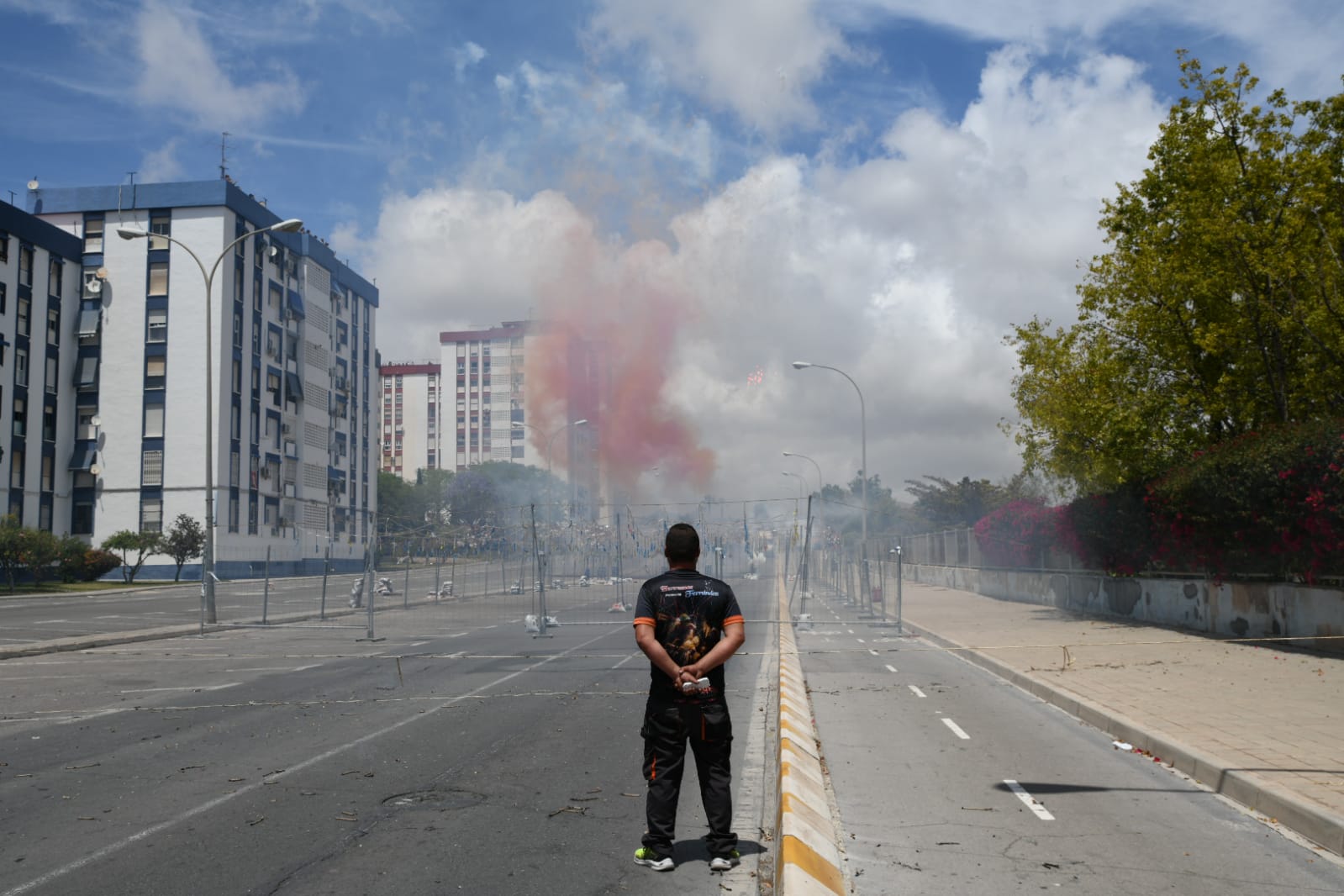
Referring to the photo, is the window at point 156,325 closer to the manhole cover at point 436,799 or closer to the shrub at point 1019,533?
the shrub at point 1019,533

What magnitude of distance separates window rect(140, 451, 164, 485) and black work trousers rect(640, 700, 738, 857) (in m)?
62.5

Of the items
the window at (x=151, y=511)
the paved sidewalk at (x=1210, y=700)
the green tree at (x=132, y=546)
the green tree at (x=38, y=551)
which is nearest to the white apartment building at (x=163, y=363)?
the window at (x=151, y=511)

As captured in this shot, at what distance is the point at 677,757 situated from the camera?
559cm

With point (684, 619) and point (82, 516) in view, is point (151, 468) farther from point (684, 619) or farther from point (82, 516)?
point (684, 619)

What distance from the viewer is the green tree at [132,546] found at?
53750 millimetres

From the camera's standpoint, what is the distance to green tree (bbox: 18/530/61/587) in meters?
44.7

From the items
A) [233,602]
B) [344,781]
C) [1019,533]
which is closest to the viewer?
[344,781]

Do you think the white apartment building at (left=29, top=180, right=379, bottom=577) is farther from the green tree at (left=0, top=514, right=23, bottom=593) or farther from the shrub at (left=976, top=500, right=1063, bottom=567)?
the shrub at (left=976, top=500, right=1063, bottom=567)

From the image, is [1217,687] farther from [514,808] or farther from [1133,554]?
[1133,554]

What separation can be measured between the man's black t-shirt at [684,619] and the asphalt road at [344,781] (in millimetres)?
1018

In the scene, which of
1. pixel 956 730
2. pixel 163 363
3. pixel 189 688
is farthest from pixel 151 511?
pixel 956 730

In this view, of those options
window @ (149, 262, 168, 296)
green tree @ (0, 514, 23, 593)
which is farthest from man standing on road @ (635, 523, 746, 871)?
window @ (149, 262, 168, 296)

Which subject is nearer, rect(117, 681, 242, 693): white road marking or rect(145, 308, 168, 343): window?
rect(117, 681, 242, 693): white road marking

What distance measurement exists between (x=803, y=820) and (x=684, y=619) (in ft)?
5.08
